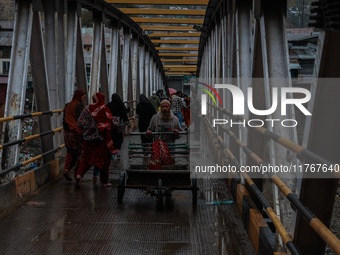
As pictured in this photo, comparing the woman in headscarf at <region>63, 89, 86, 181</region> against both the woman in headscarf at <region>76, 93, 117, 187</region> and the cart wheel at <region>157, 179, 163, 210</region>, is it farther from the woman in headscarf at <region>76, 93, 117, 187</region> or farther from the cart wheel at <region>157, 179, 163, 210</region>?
the cart wheel at <region>157, 179, 163, 210</region>

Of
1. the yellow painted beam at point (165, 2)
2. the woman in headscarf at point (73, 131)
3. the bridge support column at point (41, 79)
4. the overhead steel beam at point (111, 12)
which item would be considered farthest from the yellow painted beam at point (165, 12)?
A: the woman in headscarf at point (73, 131)

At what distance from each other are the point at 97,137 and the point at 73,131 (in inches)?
27.2

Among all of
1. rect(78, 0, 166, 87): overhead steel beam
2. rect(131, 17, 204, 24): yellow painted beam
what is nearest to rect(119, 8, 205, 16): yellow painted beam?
rect(78, 0, 166, 87): overhead steel beam

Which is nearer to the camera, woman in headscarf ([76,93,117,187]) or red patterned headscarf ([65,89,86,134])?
woman in headscarf ([76,93,117,187])

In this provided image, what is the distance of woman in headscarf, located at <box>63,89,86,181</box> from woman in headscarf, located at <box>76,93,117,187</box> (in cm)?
41

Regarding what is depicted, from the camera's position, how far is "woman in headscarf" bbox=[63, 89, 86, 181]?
327 inches

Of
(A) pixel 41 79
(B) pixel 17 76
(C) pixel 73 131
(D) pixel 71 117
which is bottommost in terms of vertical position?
(C) pixel 73 131

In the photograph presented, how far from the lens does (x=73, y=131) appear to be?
833 centimetres

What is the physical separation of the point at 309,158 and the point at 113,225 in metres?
3.44

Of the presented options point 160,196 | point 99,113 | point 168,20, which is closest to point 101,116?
point 99,113

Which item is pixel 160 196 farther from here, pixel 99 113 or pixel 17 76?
pixel 17 76

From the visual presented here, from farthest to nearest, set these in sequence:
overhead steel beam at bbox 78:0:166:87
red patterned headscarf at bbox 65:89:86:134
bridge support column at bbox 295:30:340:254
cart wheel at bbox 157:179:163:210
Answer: overhead steel beam at bbox 78:0:166:87 → red patterned headscarf at bbox 65:89:86:134 → cart wheel at bbox 157:179:163:210 → bridge support column at bbox 295:30:340:254

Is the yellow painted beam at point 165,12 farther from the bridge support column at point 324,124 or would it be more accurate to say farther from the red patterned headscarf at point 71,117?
the bridge support column at point 324,124

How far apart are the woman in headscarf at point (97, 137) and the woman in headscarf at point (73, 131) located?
0.41 metres
